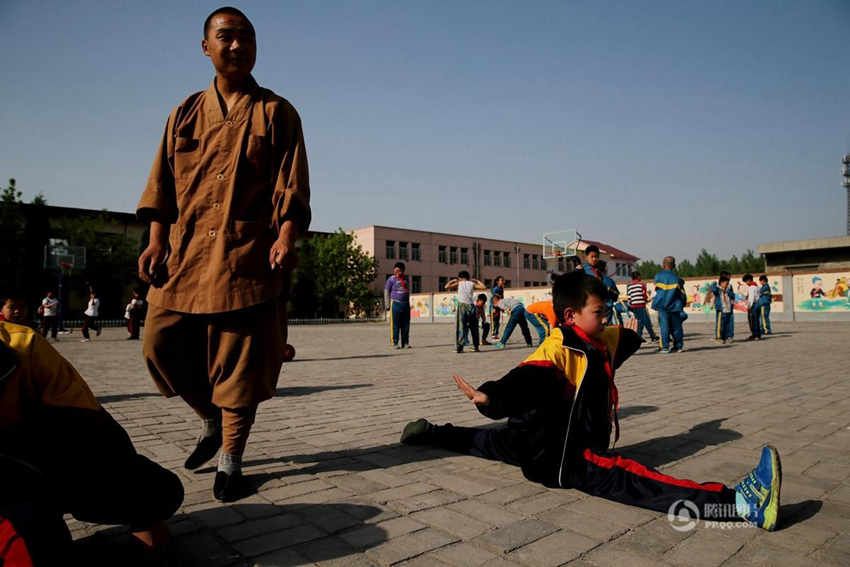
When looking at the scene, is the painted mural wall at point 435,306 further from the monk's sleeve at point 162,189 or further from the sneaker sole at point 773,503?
the sneaker sole at point 773,503

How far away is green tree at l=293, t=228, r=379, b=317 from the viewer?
5241 cm

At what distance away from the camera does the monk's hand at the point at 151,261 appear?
2.74 meters

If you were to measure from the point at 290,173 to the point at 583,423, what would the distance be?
199 cm

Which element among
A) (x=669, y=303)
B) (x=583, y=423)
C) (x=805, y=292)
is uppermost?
(x=805, y=292)

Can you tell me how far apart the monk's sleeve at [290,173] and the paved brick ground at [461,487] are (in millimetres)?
1418

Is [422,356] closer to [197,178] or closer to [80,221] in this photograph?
[197,178]

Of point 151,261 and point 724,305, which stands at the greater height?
point 151,261

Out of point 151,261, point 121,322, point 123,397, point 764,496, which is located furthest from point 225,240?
point 121,322

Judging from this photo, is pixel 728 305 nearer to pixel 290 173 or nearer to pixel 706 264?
pixel 290 173

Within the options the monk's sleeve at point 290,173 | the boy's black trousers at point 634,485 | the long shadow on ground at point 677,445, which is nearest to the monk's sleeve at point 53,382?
the monk's sleeve at point 290,173

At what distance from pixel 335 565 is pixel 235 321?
4.25ft

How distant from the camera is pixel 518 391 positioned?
2.56m

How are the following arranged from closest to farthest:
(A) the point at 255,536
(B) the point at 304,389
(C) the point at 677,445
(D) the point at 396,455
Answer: (A) the point at 255,536 < (D) the point at 396,455 < (C) the point at 677,445 < (B) the point at 304,389

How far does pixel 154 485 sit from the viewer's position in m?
1.69
